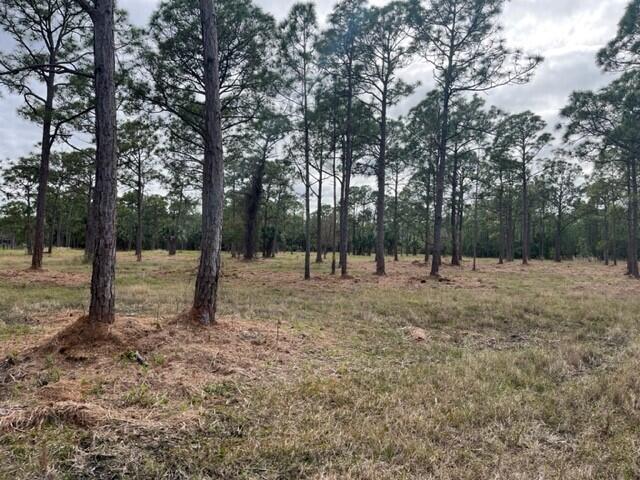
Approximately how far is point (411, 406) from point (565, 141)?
14.7 metres

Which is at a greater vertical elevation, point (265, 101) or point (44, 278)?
point (265, 101)

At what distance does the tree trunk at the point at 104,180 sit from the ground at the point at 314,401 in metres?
0.45

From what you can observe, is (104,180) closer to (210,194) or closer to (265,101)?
(210,194)

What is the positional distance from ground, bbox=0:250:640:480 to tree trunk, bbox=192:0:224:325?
1.46 feet

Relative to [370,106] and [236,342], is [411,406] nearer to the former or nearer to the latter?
[236,342]

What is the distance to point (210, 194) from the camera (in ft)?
17.0

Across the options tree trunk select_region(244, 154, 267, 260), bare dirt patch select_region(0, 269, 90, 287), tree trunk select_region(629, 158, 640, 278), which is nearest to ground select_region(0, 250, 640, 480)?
bare dirt patch select_region(0, 269, 90, 287)

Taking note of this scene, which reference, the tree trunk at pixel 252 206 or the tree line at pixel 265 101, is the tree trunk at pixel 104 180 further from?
the tree trunk at pixel 252 206

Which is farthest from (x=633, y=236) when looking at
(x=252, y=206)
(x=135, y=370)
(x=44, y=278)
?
(x=44, y=278)

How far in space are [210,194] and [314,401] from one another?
10.9ft

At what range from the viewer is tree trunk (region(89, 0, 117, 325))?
423cm

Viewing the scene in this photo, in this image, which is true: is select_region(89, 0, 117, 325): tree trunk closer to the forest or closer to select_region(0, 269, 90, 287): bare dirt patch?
the forest

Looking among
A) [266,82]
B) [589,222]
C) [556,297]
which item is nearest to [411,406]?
[556,297]

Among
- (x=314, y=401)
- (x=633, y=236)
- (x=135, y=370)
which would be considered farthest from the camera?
(x=633, y=236)
